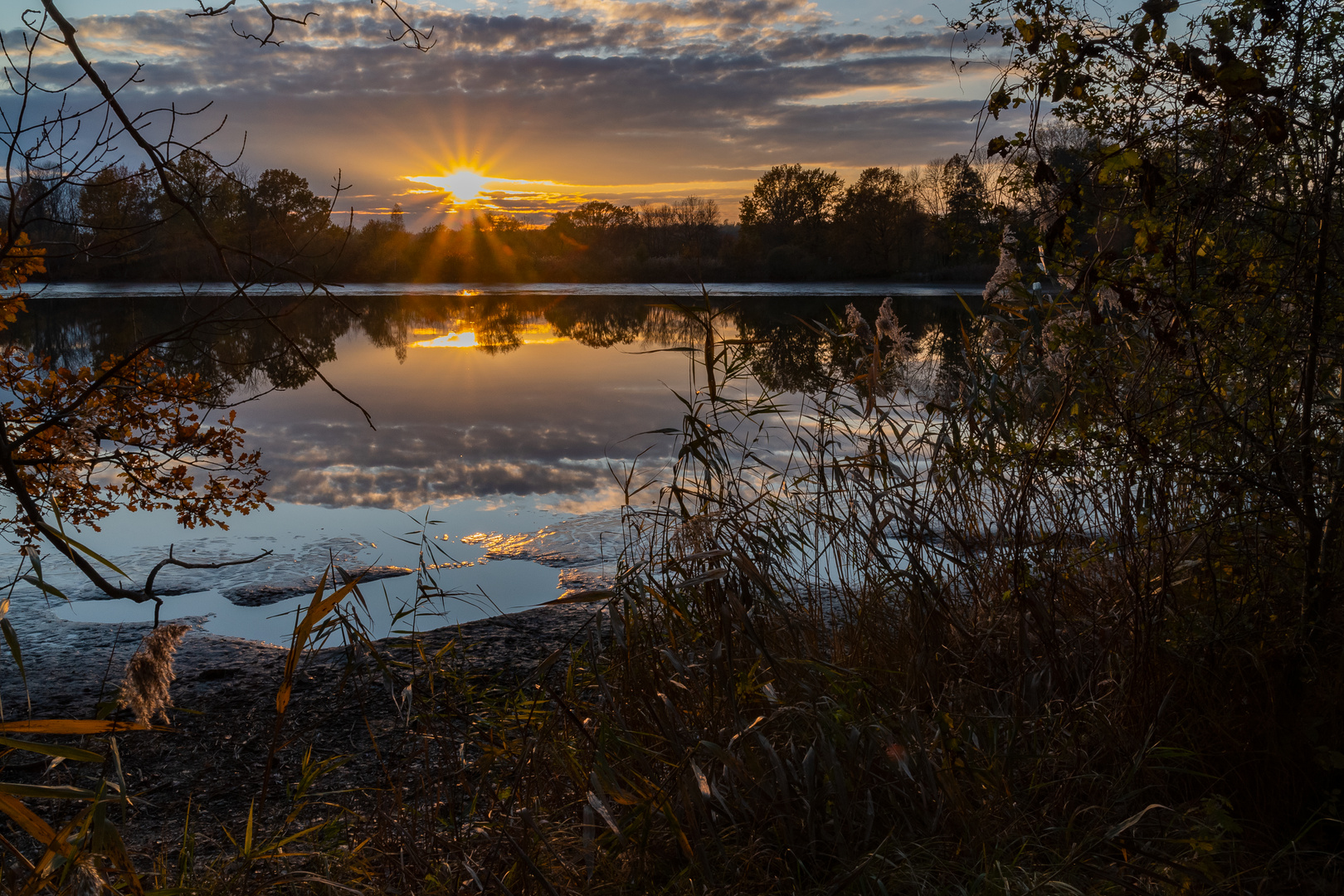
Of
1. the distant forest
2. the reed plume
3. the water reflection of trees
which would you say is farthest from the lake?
the distant forest

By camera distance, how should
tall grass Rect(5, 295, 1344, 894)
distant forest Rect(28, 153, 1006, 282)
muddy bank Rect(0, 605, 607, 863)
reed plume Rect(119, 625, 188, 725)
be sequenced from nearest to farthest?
reed plume Rect(119, 625, 188, 725) < tall grass Rect(5, 295, 1344, 894) < muddy bank Rect(0, 605, 607, 863) < distant forest Rect(28, 153, 1006, 282)

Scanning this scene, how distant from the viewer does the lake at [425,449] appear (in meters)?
5.71

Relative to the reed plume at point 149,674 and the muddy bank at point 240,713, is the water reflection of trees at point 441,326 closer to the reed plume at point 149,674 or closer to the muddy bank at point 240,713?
the muddy bank at point 240,713

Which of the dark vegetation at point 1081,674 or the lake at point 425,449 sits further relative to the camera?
the lake at point 425,449

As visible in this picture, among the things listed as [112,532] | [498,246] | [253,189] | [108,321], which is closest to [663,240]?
[498,246]

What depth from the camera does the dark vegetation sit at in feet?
7.11

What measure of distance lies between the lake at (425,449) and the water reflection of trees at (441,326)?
154 mm

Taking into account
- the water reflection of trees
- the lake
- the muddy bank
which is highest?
the water reflection of trees

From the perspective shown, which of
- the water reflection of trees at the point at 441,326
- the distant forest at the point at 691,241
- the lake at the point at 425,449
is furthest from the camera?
the distant forest at the point at 691,241

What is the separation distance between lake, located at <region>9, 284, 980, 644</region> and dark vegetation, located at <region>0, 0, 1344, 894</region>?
0.88 meters

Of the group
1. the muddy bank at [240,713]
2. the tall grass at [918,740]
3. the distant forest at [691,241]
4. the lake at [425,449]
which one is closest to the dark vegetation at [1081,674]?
the tall grass at [918,740]

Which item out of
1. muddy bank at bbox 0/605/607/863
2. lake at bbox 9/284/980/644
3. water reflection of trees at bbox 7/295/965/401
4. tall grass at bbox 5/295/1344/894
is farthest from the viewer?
water reflection of trees at bbox 7/295/965/401

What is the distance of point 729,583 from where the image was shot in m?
2.81

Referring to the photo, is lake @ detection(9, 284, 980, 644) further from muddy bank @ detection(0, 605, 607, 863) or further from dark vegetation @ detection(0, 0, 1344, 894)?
dark vegetation @ detection(0, 0, 1344, 894)
